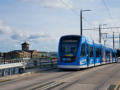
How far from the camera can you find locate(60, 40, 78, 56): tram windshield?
21.9m

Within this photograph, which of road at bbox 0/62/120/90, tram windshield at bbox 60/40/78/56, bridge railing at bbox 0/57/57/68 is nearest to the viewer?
road at bbox 0/62/120/90

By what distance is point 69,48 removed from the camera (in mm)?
22109

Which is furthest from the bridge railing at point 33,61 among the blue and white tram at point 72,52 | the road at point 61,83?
the road at point 61,83

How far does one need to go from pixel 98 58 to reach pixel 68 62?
9676mm

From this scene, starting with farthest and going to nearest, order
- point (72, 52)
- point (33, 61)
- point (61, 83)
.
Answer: point (33, 61), point (72, 52), point (61, 83)

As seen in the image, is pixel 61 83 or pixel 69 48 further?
pixel 69 48

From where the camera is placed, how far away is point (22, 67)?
18.9 m

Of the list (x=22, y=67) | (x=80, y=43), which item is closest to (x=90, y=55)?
(x=80, y=43)

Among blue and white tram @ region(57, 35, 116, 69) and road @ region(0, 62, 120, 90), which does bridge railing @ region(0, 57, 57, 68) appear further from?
road @ region(0, 62, 120, 90)

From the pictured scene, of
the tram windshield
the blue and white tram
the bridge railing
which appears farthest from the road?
the bridge railing

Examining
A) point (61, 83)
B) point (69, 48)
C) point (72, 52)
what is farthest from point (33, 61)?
point (61, 83)

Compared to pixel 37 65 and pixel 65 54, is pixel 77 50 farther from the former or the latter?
pixel 37 65

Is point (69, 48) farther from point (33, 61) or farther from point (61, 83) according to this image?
point (61, 83)

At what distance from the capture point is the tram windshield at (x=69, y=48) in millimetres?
21859
